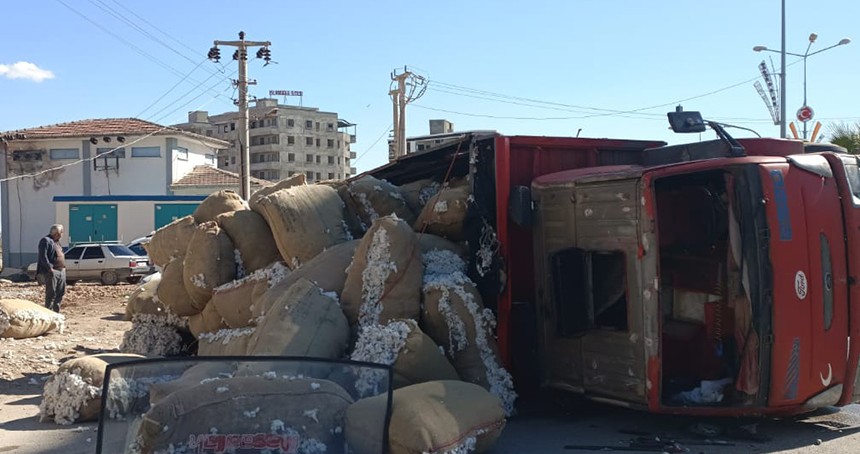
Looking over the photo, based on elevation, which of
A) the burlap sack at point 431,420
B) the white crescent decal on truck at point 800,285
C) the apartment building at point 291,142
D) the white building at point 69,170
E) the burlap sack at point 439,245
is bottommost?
the burlap sack at point 431,420

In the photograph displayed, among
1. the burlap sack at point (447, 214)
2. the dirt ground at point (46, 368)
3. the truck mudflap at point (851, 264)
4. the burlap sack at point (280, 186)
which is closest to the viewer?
the truck mudflap at point (851, 264)

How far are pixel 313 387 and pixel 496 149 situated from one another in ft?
11.5

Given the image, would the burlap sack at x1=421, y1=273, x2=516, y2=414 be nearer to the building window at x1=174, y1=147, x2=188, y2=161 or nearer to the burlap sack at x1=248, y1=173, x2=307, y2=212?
the burlap sack at x1=248, y1=173, x2=307, y2=212

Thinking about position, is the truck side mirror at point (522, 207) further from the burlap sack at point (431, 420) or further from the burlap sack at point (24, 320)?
the burlap sack at point (24, 320)

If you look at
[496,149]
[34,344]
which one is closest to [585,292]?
[496,149]

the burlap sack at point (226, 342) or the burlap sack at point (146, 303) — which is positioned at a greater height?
the burlap sack at point (146, 303)

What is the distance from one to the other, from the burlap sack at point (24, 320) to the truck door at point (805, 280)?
9018 mm

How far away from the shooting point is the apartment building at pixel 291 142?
92.7 m

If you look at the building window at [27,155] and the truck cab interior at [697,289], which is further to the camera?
the building window at [27,155]

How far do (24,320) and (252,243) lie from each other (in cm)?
449

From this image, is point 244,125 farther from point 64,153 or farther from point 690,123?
point 690,123

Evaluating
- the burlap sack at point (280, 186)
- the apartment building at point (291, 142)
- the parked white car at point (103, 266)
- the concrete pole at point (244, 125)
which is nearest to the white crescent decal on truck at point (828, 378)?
the burlap sack at point (280, 186)

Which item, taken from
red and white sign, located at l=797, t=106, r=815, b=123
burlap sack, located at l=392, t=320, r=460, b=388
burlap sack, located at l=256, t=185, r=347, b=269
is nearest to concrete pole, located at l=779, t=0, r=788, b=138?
red and white sign, located at l=797, t=106, r=815, b=123

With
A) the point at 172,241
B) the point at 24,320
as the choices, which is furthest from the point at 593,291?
the point at 24,320
